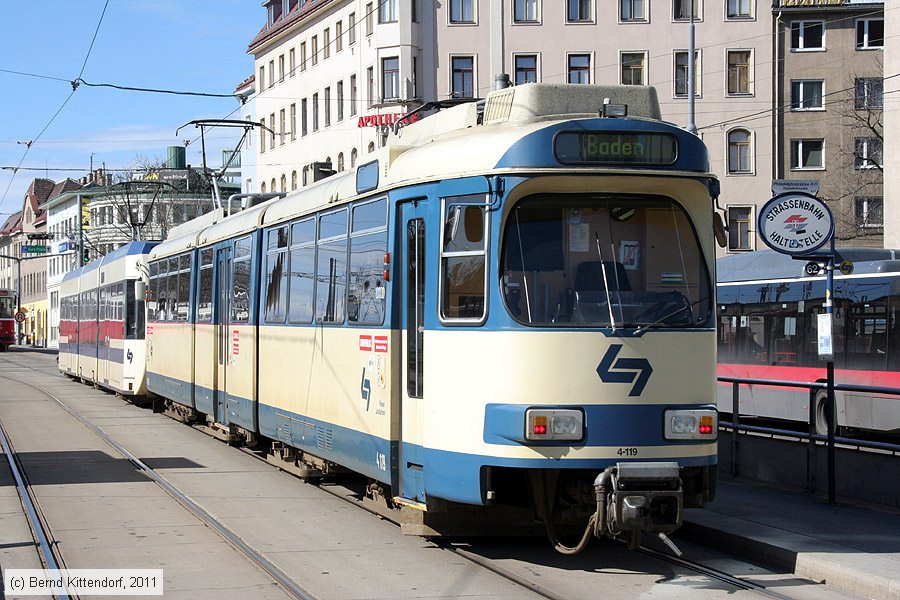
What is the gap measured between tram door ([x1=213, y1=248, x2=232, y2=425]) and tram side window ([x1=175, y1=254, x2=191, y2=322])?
243 centimetres

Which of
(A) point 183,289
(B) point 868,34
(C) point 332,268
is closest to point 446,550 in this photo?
(C) point 332,268

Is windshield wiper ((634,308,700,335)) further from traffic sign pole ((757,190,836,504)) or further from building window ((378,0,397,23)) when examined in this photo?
building window ((378,0,397,23))

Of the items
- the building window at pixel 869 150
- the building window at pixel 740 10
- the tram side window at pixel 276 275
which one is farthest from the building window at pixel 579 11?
the tram side window at pixel 276 275

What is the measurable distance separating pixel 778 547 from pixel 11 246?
123m

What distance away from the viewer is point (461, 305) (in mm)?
9453

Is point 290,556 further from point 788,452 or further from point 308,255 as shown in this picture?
point 788,452

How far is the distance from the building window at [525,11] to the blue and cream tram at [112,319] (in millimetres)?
24152

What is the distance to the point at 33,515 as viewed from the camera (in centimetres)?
1178

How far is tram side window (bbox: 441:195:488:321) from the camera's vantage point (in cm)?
928

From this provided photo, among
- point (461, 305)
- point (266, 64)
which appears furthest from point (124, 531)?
point (266, 64)

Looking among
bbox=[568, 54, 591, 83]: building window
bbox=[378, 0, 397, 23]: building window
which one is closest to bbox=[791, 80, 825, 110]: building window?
bbox=[568, 54, 591, 83]: building window

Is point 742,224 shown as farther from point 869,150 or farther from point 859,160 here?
point 869,150

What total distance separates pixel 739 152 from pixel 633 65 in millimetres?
5657

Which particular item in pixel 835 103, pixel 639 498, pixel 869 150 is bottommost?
pixel 639 498
